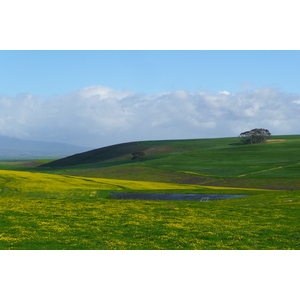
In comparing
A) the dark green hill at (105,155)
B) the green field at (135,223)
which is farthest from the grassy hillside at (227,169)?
the dark green hill at (105,155)

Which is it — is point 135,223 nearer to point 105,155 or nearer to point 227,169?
point 227,169

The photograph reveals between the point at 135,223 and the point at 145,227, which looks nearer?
the point at 145,227

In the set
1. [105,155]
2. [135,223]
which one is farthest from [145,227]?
[105,155]

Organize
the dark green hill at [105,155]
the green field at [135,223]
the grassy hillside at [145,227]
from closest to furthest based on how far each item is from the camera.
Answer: the grassy hillside at [145,227]
the green field at [135,223]
the dark green hill at [105,155]

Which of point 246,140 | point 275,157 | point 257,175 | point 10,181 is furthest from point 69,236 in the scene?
point 246,140

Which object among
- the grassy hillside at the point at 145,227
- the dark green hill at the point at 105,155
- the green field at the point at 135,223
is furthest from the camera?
the dark green hill at the point at 105,155

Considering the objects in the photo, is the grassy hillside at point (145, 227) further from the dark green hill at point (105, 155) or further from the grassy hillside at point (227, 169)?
the dark green hill at point (105, 155)

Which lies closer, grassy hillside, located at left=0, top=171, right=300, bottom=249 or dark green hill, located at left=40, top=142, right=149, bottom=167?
grassy hillside, located at left=0, top=171, right=300, bottom=249

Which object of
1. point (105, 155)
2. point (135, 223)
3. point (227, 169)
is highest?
point (105, 155)

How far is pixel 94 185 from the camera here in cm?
7362

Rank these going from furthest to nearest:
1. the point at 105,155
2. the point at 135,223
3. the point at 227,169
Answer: the point at 105,155
the point at 227,169
the point at 135,223

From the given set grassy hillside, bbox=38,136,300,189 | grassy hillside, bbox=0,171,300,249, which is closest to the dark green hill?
grassy hillside, bbox=38,136,300,189

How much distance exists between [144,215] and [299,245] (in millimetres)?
14719

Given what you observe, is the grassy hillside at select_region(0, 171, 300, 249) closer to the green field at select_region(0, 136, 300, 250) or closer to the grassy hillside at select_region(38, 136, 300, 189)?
the green field at select_region(0, 136, 300, 250)
